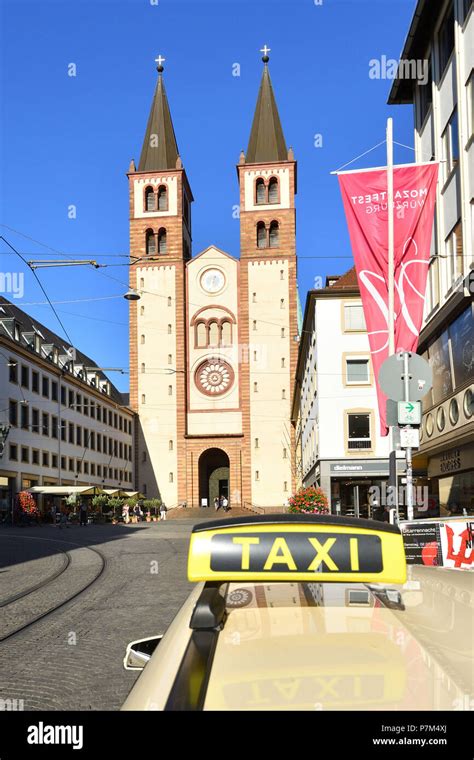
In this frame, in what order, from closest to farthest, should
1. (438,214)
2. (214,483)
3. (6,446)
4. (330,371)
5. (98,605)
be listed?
(98,605) → (438,214) → (330,371) → (6,446) → (214,483)

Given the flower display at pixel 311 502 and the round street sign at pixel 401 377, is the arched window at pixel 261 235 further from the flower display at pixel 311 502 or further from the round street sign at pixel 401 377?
the round street sign at pixel 401 377

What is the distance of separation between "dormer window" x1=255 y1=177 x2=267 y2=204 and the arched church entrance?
74.5ft

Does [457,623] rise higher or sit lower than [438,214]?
lower

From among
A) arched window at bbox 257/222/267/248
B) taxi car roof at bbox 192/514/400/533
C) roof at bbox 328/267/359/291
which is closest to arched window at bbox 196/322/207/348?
arched window at bbox 257/222/267/248

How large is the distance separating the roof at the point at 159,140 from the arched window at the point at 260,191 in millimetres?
7999

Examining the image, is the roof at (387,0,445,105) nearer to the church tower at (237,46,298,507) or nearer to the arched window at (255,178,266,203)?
the church tower at (237,46,298,507)

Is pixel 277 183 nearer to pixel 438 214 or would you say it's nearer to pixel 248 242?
pixel 248 242

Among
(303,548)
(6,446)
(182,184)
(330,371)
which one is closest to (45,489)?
(6,446)

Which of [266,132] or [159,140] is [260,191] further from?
[159,140]

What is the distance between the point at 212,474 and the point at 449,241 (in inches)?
2720

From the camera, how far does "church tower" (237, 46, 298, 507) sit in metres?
62.5

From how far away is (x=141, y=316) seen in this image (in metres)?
64.9

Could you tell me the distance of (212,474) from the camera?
86375 millimetres
